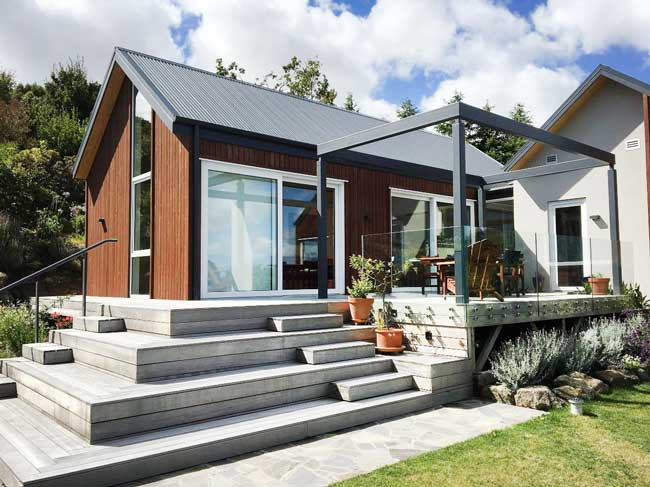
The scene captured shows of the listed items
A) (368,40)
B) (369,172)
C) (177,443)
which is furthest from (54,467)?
(368,40)

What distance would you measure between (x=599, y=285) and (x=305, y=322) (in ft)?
17.9

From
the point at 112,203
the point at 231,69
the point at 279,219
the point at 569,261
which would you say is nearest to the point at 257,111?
the point at 279,219

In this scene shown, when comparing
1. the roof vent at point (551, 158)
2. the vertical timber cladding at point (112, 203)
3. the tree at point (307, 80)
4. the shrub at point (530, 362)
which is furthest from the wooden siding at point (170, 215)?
the tree at point (307, 80)

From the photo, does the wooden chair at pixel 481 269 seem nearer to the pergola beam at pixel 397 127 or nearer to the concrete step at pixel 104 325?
the pergola beam at pixel 397 127

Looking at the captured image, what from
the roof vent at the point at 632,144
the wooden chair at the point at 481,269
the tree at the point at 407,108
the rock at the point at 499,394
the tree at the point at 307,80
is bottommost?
the rock at the point at 499,394

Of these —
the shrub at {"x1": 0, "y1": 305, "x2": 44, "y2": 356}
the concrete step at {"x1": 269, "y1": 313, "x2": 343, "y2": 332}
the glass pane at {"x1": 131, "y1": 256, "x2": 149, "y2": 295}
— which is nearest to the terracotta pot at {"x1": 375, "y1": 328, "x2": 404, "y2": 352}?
the concrete step at {"x1": 269, "y1": 313, "x2": 343, "y2": 332}

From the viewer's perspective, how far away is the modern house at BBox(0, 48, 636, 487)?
430 centimetres

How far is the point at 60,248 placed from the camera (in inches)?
599

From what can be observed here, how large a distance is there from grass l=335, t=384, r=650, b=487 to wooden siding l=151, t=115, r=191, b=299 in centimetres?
487

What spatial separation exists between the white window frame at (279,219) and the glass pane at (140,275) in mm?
1652

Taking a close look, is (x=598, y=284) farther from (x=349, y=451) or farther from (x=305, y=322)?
(x=349, y=451)

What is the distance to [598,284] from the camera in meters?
8.66

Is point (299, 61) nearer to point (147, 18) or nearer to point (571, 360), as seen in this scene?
point (147, 18)

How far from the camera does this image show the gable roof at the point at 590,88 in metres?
9.58
